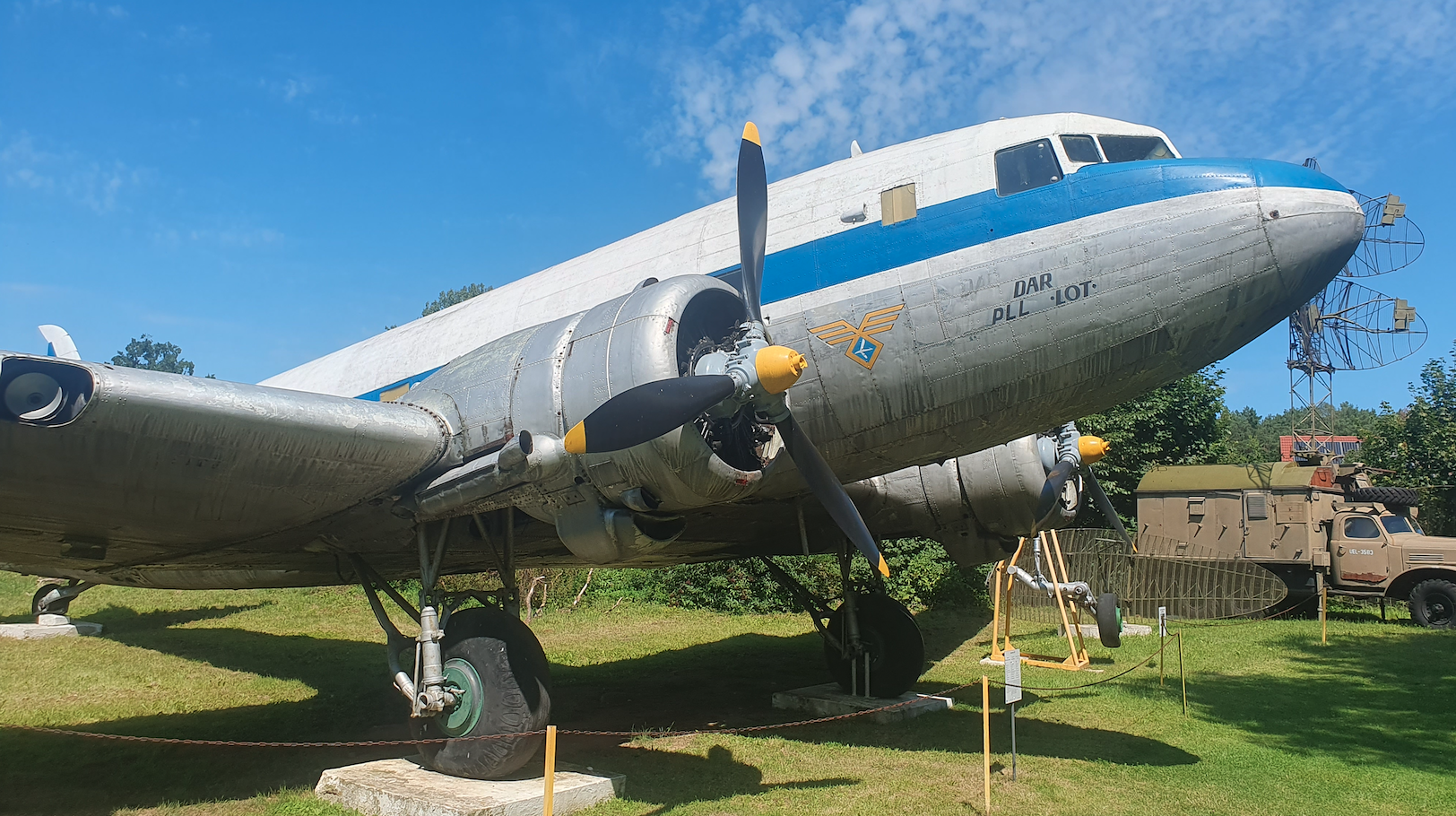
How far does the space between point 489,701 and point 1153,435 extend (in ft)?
76.1

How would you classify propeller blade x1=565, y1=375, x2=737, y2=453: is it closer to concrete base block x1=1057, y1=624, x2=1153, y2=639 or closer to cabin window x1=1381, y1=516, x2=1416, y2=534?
concrete base block x1=1057, y1=624, x2=1153, y2=639

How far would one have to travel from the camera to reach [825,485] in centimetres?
600

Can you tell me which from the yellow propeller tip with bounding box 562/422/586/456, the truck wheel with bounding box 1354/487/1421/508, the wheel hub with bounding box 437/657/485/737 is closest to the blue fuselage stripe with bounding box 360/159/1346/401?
the yellow propeller tip with bounding box 562/422/586/456

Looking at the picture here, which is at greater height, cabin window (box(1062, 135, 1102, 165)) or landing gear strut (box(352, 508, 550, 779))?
cabin window (box(1062, 135, 1102, 165))

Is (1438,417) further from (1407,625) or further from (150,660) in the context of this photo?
(150,660)

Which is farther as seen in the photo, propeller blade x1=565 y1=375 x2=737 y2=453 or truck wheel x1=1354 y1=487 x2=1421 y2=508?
truck wheel x1=1354 y1=487 x2=1421 y2=508

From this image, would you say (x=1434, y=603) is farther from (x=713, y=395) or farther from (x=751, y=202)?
(x=713, y=395)

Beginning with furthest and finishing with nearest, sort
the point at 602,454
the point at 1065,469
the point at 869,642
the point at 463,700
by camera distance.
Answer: the point at 869,642 < the point at 1065,469 < the point at 463,700 < the point at 602,454

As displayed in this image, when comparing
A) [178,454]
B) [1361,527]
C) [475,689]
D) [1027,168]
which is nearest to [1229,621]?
[1361,527]

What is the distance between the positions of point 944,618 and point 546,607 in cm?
815

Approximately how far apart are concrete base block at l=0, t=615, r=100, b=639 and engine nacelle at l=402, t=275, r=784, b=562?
11.5 meters

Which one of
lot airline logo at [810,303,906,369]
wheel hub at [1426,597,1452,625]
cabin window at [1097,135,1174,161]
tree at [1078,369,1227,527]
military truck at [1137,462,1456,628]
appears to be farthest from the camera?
tree at [1078,369,1227,527]

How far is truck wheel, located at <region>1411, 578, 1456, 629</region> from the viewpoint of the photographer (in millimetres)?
15625

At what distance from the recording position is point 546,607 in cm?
1925
